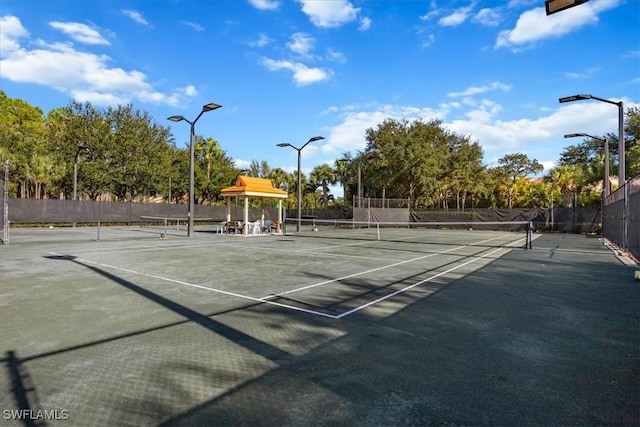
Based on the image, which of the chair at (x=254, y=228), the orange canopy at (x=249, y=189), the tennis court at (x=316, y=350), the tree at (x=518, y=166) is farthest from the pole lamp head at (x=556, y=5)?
the tree at (x=518, y=166)

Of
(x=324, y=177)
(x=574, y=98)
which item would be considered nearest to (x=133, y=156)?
(x=324, y=177)

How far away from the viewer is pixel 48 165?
1332 inches

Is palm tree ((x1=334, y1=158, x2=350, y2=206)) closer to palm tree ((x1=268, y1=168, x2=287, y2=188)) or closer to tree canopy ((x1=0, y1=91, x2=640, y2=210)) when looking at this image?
tree canopy ((x1=0, y1=91, x2=640, y2=210))

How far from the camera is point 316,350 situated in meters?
3.97

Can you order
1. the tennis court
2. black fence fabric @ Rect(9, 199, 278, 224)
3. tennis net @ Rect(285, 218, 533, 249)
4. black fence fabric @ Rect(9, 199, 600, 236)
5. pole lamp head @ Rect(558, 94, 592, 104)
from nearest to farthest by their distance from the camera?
1. the tennis court
2. pole lamp head @ Rect(558, 94, 592, 104)
3. tennis net @ Rect(285, 218, 533, 249)
4. black fence fabric @ Rect(9, 199, 278, 224)
5. black fence fabric @ Rect(9, 199, 600, 236)

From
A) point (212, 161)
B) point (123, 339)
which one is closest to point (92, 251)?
point (123, 339)

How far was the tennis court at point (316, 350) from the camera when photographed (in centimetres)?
278

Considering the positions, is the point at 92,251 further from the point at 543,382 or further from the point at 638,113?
the point at 638,113

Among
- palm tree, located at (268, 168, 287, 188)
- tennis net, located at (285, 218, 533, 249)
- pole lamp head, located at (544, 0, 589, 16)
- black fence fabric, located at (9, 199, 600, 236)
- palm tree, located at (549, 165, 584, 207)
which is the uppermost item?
palm tree, located at (268, 168, 287, 188)

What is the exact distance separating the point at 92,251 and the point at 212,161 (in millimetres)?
42053

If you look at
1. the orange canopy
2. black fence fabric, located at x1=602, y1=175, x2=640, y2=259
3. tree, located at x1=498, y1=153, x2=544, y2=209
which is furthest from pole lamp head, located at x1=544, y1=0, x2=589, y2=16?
tree, located at x1=498, y1=153, x2=544, y2=209

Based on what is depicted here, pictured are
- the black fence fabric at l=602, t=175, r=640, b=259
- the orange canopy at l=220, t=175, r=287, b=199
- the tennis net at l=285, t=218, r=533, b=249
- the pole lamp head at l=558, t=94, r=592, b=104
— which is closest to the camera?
the black fence fabric at l=602, t=175, r=640, b=259

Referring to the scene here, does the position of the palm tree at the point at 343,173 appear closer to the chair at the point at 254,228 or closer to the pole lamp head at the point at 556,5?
the chair at the point at 254,228

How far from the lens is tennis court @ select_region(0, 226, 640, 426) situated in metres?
2.78
